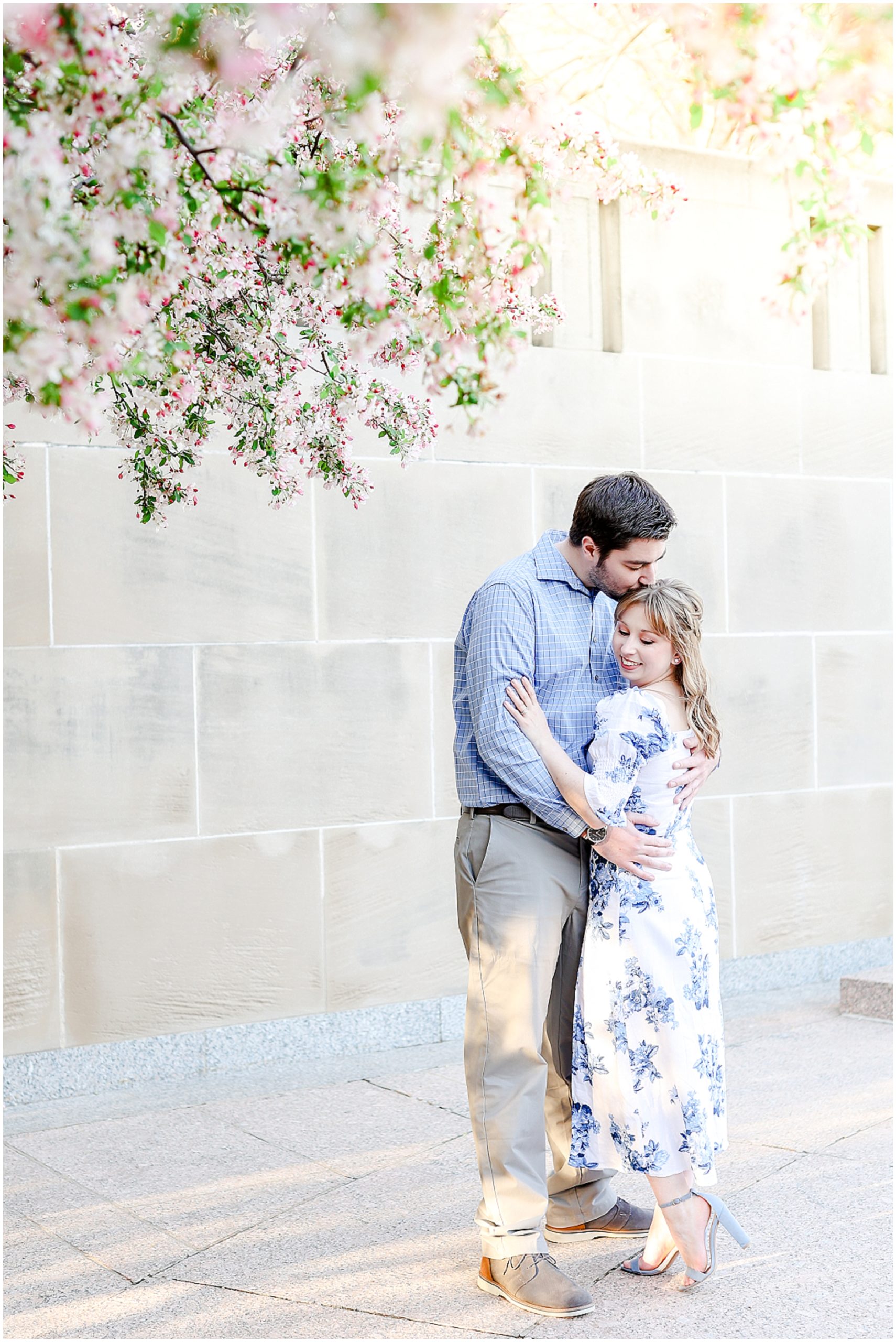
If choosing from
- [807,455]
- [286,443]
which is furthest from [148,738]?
[807,455]

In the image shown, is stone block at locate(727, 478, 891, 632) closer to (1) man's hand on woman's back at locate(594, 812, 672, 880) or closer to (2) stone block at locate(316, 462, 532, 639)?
(2) stone block at locate(316, 462, 532, 639)

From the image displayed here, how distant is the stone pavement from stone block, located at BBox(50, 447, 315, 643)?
1863 millimetres

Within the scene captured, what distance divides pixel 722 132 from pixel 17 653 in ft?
18.0

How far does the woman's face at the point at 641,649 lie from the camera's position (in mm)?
3248

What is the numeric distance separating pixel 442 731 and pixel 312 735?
0.63 metres

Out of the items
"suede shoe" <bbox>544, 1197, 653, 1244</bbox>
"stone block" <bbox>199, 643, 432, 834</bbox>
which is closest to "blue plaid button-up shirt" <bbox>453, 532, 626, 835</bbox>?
"suede shoe" <bbox>544, 1197, 653, 1244</bbox>

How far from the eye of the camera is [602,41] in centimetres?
768

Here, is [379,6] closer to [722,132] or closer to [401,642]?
[401,642]

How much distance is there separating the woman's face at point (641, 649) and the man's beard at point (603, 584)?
0.36ft

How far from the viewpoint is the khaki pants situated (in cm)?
318

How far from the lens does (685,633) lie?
324 centimetres

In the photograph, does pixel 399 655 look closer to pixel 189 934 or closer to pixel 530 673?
pixel 189 934

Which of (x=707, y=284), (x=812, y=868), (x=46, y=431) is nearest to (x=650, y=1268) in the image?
(x=46, y=431)

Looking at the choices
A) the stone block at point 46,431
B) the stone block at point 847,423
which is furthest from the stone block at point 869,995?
the stone block at point 46,431
